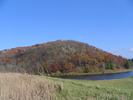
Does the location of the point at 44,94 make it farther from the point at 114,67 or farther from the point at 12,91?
the point at 114,67

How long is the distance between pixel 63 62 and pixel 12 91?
173ft

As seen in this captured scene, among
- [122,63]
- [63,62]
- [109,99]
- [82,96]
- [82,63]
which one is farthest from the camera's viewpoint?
[122,63]

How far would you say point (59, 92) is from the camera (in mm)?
5719

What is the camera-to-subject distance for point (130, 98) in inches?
201

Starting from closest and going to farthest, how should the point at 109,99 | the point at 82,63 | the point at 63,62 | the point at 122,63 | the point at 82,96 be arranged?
the point at 109,99, the point at 82,96, the point at 63,62, the point at 82,63, the point at 122,63

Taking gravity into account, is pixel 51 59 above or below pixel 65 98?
above

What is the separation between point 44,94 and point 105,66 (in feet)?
198

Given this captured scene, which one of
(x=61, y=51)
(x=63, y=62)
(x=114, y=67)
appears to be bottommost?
(x=114, y=67)

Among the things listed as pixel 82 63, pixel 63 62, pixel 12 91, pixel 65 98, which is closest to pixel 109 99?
pixel 65 98

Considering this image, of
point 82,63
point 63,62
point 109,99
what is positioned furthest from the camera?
point 82,63

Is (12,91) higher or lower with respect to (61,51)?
lower

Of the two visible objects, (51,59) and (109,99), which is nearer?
(109,99)

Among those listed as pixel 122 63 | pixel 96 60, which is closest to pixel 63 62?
pixel 96 60

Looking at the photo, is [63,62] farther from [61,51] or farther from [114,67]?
[114,67]
